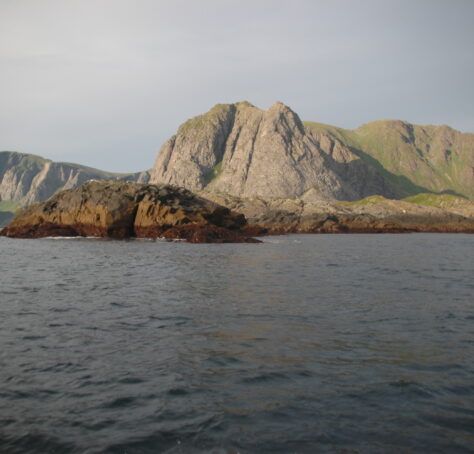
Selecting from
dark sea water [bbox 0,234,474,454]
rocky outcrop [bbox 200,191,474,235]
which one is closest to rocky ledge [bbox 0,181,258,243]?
rocky outcrop [bbox 200,191,474,235]

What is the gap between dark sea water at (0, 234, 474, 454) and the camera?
604cm

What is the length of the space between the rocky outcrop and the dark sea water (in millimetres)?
60327

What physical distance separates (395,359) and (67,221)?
65.8 m

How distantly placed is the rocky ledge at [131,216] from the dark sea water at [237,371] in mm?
37583

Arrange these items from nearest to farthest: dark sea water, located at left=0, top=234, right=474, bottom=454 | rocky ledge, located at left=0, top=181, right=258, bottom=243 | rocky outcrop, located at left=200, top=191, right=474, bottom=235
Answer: dark sea water, located at left=0, top=234, right=474, bottom=454 < rocky ledge, located at left=0, top=181, right=258, bottom=243 < rocky outcrop, located at left=200, top=191, right=474, bottom=235

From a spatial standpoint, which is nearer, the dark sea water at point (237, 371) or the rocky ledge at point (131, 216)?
the dark sea water at point (237, 371)

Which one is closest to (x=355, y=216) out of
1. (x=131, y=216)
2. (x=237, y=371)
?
(x=131, y=216)

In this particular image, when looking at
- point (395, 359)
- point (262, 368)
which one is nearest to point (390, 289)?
point (395, 359)

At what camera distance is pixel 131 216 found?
202ft

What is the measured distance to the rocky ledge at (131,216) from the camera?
57344 mm

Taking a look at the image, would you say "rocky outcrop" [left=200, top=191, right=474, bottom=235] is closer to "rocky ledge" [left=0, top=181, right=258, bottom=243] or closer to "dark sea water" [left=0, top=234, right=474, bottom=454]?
"rocky ledge" [left=0, top=181, right=258, bottom=243]

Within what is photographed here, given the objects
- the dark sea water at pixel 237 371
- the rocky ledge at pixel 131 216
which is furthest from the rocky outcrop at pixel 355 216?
the dark sea water at pixel 237 371

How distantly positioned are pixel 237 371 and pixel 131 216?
55.7 meters

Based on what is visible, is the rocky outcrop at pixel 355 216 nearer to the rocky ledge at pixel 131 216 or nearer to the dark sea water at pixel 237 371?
the rocky ledge at pixel 131 216
